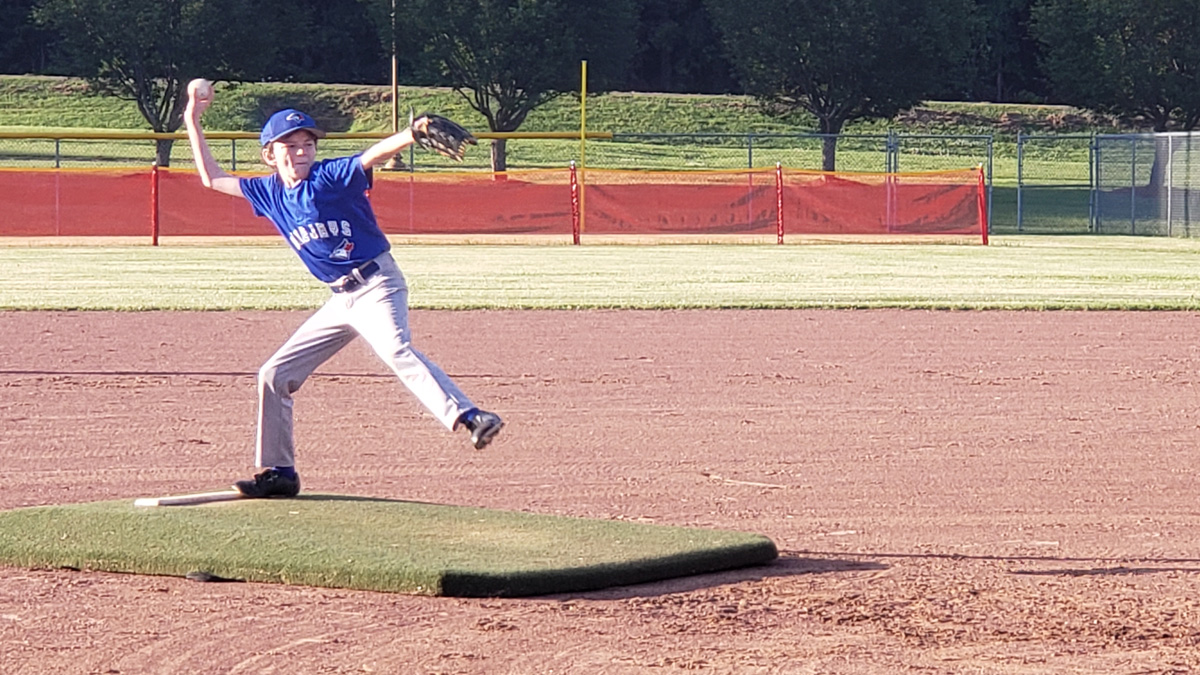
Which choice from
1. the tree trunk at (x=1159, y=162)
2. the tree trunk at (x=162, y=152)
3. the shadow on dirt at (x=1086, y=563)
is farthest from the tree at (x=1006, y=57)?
the shadow on dirt at (x=1086, y=563)

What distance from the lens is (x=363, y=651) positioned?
17.0ft

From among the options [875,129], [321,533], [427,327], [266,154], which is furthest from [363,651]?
[875,129]

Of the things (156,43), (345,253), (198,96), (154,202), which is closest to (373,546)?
(345,253)

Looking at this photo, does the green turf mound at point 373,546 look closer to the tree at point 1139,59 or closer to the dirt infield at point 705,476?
the dirt infield at point 705,476

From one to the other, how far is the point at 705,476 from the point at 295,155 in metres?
2.73

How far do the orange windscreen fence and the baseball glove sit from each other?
2376cm

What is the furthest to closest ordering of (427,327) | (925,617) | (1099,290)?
(1099,290), (427,327), (925,617)

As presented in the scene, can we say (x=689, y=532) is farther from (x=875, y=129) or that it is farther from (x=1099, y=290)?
(x=875, y=129)

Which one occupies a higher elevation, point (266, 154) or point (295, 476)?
point (266, 154)

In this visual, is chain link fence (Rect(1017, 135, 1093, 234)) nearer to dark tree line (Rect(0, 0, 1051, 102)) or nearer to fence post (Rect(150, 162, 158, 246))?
dark tree line (Rect(0, 0, 1051, 102))

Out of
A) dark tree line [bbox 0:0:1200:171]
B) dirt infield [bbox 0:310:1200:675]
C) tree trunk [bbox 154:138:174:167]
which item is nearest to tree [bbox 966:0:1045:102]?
dark tree line [bbox 0:0:1200:171]

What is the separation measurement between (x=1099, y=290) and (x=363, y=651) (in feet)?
51.3

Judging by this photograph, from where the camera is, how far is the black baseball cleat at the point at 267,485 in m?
7.11

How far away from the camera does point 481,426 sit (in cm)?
622
